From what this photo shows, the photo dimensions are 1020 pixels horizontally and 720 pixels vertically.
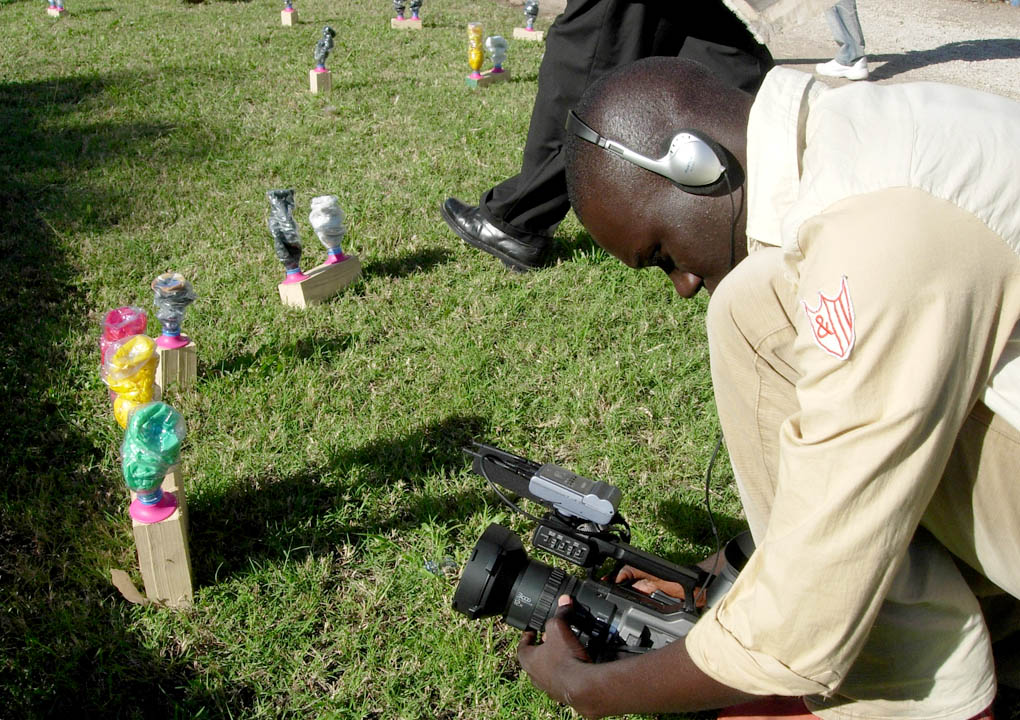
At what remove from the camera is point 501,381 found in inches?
117

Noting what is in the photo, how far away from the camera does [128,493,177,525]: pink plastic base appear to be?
2.01 m

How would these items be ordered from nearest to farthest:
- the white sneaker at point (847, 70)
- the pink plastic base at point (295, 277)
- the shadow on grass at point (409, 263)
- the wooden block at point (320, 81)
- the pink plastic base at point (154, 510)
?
1. the pink plastic base at point (154, 510)
2. the pink plastic base at point (295, 277)
3. the shadow on grass at point (409, 263)
4. the wooden block at point (320, 81)
5. the white sneaker at point (847, 70)

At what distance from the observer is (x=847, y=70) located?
265 inches

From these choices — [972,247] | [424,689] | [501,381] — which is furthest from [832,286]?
[501,381]

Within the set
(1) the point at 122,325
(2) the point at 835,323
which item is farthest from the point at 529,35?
(2) the point at 835,323

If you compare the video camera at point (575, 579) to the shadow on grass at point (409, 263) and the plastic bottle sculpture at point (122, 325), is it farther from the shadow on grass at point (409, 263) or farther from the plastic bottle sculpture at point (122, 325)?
the shadow on grass at point (409, 263)

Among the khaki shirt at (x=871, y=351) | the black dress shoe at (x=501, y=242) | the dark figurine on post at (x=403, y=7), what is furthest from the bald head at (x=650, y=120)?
the dark figurine on post at (x=403, y=7)

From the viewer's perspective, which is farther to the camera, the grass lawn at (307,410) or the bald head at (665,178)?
the grass lawn at (307,410)

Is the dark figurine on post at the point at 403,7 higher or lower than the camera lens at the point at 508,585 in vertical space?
higher

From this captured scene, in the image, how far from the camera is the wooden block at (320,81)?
5.79 metres

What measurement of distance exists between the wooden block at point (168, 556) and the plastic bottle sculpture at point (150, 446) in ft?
0.11

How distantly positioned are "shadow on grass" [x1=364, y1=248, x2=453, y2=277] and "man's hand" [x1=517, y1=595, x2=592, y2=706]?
2.01 metres

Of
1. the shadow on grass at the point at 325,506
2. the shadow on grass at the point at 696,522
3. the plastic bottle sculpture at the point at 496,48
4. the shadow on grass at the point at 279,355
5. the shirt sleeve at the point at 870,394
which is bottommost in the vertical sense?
the shadow on grass at the point at 696,522

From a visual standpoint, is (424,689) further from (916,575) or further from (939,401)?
(939,401)
